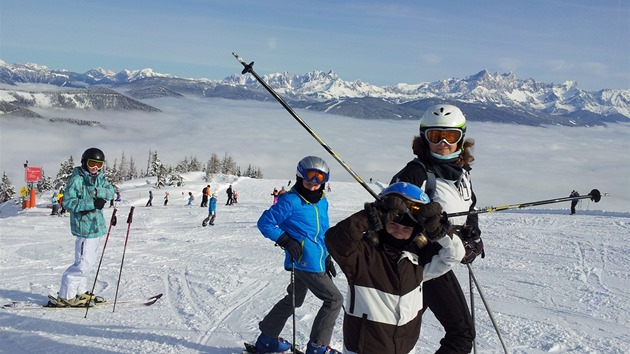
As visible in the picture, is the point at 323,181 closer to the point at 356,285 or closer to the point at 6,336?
the point at 356,285

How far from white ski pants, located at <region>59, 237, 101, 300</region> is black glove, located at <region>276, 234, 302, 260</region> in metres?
3.41

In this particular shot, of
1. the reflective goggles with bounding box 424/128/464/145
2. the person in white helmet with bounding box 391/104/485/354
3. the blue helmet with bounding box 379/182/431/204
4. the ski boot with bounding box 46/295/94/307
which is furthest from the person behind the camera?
the ski boot with bounding box 46/295/94/307

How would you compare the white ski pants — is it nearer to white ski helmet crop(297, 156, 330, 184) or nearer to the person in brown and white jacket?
white ski helmet crop(297, 156, 330, 184)

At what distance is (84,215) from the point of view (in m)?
6.34

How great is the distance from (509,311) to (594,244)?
773cm

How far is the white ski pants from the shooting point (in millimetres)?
6363

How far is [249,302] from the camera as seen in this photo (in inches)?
275

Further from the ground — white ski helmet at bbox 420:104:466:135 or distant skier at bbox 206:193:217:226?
white ski helmet at bbox 420:104:466:135

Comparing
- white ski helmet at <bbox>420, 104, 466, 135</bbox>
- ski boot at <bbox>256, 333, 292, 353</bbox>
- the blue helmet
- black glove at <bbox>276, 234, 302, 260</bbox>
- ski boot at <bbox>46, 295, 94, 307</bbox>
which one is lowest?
ski boot at <bbox>46, 295, 94, 307</bbox>

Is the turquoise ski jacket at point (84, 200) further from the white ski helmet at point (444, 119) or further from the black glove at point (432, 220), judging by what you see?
the black glove at point (432, 220)

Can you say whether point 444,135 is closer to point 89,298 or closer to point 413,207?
point 413,207

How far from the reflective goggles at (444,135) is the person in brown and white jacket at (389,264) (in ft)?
2.80

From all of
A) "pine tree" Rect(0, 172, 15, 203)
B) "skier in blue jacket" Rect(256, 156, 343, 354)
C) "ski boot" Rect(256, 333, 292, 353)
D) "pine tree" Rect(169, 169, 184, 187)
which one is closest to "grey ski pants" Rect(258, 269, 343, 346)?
"skier in blue jacket" Rect(256, 156, 343, 354)

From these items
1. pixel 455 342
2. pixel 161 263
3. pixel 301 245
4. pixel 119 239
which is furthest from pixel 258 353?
pixel 119 239
